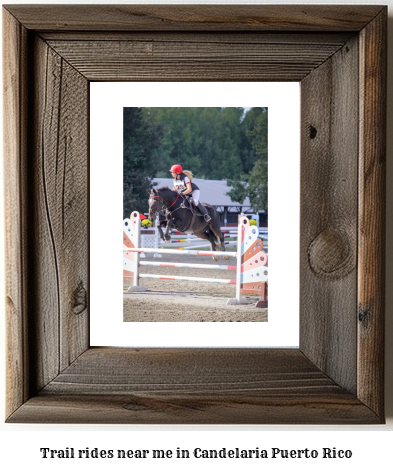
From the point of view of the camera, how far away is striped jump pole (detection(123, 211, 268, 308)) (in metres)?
0.92

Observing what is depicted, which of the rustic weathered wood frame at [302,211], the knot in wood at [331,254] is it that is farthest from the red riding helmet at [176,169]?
the knot in wood at [331,254]

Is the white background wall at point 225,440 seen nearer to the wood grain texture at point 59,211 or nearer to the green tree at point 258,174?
the wood grain texture at point 59,211

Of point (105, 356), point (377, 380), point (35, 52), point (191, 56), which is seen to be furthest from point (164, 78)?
point (377, 380)

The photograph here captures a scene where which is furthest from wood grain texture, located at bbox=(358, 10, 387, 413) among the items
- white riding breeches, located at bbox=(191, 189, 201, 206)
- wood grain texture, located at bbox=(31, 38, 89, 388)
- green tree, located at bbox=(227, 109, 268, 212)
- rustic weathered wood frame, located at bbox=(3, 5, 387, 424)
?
wood grain texture, located at bbox=(31, 38, 89, 388)

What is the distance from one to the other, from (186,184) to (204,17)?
25 cm

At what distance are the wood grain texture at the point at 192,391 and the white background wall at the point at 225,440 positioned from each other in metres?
0.04

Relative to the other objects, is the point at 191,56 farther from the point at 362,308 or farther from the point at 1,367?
the point at 1,367

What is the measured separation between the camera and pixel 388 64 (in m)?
0.93

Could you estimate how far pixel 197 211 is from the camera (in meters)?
0.91

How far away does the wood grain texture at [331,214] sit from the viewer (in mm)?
903

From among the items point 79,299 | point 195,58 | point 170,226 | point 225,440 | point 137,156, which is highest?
point 195,58

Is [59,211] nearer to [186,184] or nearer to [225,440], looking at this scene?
[186,184]

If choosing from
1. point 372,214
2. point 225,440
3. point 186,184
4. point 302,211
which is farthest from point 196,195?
point 225,440

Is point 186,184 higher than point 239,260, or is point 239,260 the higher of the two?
point 186,184
